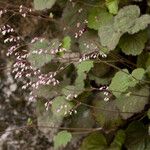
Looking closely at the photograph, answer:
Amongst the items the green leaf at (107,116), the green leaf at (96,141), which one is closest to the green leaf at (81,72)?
the green leaf at (107,116)

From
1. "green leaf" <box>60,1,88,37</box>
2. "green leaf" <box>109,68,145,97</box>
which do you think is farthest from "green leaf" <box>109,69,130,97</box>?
"green leaf" <box>60,1,88,37</box>

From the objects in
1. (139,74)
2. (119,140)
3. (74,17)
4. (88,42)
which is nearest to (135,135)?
(119,140)

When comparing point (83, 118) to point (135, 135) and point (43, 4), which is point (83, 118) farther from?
point (43, 4)

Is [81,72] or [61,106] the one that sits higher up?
[81,72]

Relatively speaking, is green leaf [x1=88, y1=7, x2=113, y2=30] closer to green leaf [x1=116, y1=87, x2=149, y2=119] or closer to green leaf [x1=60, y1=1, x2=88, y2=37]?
green leaf [x1=60, y1=1, x2=88, y2=37]

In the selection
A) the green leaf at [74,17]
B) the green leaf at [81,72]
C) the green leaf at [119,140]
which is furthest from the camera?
the green leaf at [74,17]

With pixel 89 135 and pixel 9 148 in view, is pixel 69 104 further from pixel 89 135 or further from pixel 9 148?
pixel 9 148

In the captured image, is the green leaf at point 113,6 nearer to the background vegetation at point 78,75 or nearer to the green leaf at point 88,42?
the background vegetation at point 78,75
